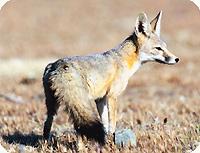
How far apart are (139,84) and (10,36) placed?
2047 cm

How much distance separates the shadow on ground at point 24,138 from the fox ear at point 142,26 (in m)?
2.46

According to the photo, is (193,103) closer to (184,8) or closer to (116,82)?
(116,82)

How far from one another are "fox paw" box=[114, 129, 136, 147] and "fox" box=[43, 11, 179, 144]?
22cm

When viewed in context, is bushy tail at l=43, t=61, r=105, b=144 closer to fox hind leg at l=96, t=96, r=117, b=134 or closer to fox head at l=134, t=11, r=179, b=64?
fox hind leg at l=96, t=96, r=117, b=134

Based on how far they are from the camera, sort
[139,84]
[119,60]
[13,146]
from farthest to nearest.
Answer: [139,84]
[119,60]
[13,146]

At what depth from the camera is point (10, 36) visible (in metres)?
38.1

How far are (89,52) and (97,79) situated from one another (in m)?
22.6

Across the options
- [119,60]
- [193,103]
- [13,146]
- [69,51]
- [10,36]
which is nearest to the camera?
[13,146]

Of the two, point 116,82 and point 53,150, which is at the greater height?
point 116,82

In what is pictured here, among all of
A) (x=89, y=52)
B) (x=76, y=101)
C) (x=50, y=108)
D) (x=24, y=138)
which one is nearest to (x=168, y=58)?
(x=50, y=108)

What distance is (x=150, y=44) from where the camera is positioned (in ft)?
30.9

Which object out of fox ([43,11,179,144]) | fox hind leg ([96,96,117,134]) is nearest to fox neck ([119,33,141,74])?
fox ([43,11,179,144])

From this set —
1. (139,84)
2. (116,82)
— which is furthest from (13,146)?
(139,84)

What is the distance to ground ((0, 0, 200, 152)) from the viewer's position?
332 inches
